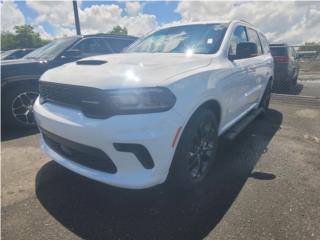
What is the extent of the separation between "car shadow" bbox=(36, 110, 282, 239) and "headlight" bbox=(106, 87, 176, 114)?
0.99 m

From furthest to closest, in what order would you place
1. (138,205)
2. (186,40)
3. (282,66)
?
(282,66) < (186,40) < (138,205)

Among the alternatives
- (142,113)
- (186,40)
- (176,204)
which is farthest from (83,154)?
(186,40)

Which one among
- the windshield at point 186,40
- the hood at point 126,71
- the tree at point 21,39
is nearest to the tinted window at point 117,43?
the windshield at point 186,40

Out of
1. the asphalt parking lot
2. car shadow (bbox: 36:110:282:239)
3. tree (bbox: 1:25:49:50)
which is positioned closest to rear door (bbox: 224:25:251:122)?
the asphalt parking lot

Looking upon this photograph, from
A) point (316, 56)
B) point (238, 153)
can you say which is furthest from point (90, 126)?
Result: point (316, 56)

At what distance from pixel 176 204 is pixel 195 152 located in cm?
57

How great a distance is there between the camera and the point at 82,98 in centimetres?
234

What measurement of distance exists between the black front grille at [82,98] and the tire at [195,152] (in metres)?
0.76

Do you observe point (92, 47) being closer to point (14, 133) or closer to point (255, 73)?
point (14, 133)

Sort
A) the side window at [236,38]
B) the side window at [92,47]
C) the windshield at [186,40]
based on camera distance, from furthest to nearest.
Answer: the side window at [92,47] < the side window at [236,38] < the windshield at [186,40]

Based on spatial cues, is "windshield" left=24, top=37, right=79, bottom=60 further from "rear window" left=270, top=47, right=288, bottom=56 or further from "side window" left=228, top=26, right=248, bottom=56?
"rear window" left=270, top=47, right=288, bottom=56

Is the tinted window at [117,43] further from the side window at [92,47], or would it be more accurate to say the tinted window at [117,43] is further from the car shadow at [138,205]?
the car shadow at [138,205]

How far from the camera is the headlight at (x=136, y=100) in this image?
7.17 ft

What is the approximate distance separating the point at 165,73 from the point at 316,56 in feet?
89.7
